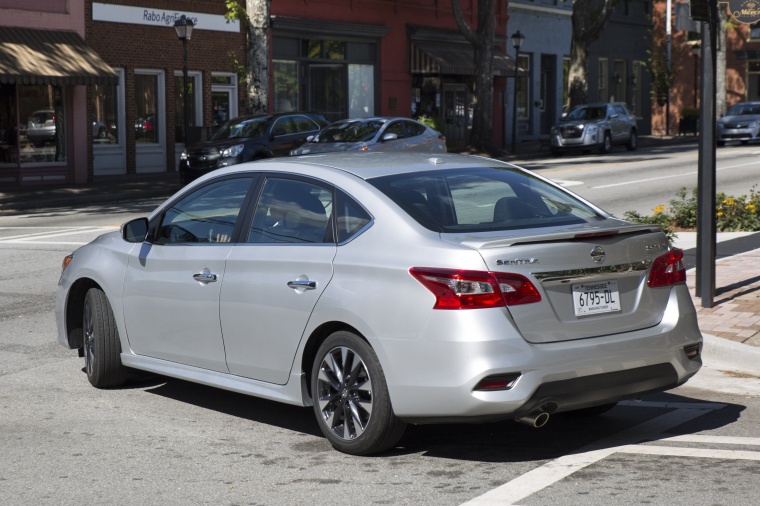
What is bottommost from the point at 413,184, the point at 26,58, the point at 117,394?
the point at 117,394

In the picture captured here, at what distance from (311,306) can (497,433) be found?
4.26 feet

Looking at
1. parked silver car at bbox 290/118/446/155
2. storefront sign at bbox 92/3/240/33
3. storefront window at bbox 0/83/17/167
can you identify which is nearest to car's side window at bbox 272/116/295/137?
parked silver car at bbox 290/118/446/155

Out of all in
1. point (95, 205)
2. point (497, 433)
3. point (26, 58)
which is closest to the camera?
point (497, 433)

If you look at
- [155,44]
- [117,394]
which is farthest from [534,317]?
[155,44]

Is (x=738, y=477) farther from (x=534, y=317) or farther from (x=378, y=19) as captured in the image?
(x=378, y=19)

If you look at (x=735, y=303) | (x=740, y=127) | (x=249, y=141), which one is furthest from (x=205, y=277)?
(x=740, y=127)

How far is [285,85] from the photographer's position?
3688 centimetres

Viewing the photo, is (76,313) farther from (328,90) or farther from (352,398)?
(328,90)

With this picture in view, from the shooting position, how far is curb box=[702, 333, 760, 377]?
27.0ft

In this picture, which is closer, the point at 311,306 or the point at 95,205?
the point at 311,306

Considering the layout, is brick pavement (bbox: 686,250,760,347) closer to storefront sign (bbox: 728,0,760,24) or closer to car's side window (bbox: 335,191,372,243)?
storefront sign (bbox: 728,0,760,24)

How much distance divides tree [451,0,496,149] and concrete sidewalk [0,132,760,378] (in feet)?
46.4

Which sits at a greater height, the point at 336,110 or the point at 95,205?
the point at 336,110

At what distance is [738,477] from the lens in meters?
5.57
